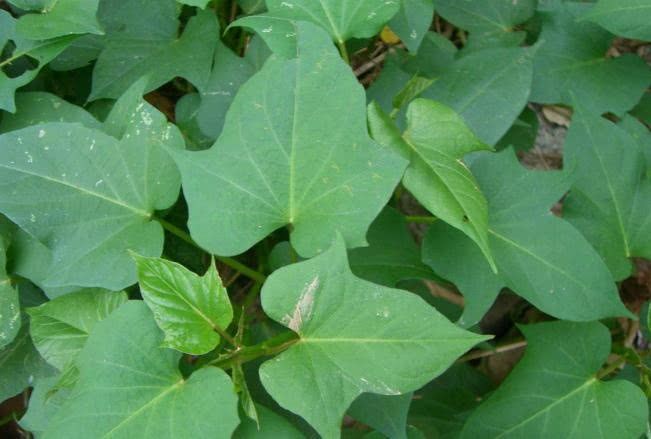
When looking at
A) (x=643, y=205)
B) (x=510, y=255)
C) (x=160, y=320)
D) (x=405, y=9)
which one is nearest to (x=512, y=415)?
(x=510, y=255)

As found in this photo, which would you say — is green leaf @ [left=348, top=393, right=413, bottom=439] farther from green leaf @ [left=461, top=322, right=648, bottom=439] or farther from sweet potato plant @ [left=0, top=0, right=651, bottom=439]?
green leaf @ [left=461, top=322, right=648, bottom=439]

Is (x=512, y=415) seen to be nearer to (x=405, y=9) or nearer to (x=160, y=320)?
(x=160, y=320)

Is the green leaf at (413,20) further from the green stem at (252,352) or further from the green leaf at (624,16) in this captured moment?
the green stem at (252,352)

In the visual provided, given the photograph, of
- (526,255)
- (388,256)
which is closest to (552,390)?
(526,255)

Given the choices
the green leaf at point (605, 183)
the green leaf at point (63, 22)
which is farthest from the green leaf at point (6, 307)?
the green leaf at point (605, 183)

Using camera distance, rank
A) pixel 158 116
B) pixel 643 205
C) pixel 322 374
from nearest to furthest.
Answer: pixel 322 374
pixel 158 116
pixel 643 205

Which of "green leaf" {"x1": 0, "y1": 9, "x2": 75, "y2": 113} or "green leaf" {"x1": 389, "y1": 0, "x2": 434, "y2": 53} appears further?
"green leaf" {"x1": 389, "y1": 0, "x2": 434, "y2": 53}

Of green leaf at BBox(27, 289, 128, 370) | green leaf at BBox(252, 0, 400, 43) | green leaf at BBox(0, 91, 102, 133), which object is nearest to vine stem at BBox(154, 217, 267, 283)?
green leaf at BBox(27, 289, 128, 370)
